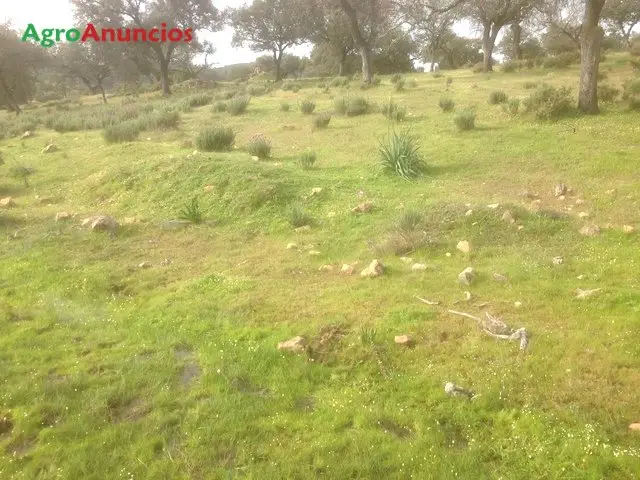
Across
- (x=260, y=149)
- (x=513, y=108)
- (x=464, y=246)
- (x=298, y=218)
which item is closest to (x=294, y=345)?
(x=464, y=246)

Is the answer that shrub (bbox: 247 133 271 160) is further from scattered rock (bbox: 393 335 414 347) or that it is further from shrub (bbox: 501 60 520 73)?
shrub (bbox: 501 60 520 73)

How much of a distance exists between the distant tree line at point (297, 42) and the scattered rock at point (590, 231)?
1403cm

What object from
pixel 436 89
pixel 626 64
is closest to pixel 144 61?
pixel 436 89

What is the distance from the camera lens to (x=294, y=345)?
14.7ft

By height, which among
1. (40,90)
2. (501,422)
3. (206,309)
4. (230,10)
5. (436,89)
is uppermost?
(230,10)

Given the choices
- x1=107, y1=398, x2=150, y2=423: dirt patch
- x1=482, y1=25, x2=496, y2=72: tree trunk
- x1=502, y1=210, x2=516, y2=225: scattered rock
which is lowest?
x1=107, y1=398, x2=150, y2=423: dirt patch

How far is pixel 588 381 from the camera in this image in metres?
3.72

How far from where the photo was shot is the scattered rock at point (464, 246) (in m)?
6.08

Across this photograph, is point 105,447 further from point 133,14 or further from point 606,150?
point 133,14

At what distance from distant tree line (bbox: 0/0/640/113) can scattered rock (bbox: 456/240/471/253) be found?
1471 centimetres

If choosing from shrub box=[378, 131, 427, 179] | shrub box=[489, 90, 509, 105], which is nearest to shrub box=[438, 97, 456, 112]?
shrub box=[489, 90, 509, 105]

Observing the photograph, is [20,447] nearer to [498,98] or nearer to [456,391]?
[456,391]

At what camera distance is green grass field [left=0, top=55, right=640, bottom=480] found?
11.0 feet

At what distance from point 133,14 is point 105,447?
102ft
